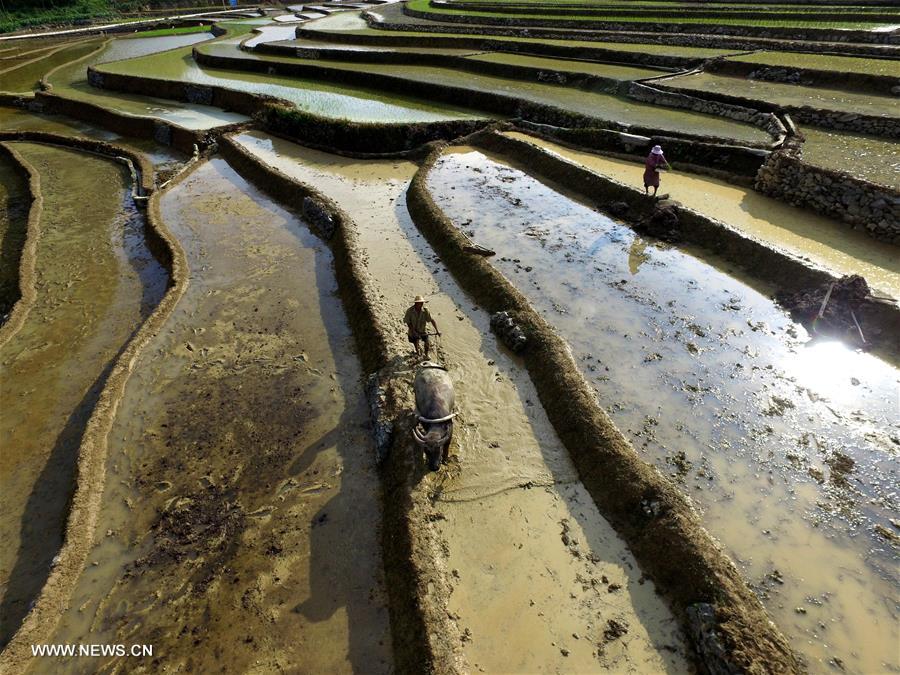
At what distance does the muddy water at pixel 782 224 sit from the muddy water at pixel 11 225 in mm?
16647

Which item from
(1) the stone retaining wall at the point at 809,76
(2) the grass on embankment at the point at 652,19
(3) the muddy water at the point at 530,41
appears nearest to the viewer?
(1) the stone retaining wall at the point at 809,76

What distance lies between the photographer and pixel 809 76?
1962 cm

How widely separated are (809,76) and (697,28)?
35.1 ft

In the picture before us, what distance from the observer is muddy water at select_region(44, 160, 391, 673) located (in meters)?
5.54

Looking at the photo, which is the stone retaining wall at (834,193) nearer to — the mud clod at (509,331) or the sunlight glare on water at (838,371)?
the sunlight glare on water at (838,371)

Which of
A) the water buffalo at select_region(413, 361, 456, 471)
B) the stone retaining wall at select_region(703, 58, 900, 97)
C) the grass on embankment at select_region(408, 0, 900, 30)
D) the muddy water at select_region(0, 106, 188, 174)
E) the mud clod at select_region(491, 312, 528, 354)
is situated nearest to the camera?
the water buffalo at select_region(413, 361, 456, 471)

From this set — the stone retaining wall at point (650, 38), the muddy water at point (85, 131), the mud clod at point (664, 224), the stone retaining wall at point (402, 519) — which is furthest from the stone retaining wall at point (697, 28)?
the stone retaining wall at point (402, 519)

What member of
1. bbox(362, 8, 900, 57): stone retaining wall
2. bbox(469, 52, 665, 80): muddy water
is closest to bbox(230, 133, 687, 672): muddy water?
bbox(469, 52, 665, 80): muddy water

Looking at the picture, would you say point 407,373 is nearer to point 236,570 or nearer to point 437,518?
point 437,518

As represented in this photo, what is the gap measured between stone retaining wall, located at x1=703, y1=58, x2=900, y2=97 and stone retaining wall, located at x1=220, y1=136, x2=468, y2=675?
19535mm

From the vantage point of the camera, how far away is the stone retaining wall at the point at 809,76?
1791cm

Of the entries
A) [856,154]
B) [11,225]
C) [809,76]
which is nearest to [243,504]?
[11,225]

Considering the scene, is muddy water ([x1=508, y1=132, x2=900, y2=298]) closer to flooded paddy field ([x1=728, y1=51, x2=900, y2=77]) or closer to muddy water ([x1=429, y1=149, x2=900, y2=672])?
muddy water ([x1=429, y1=149, x2=900, y2=672])

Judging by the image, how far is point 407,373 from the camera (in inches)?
332
